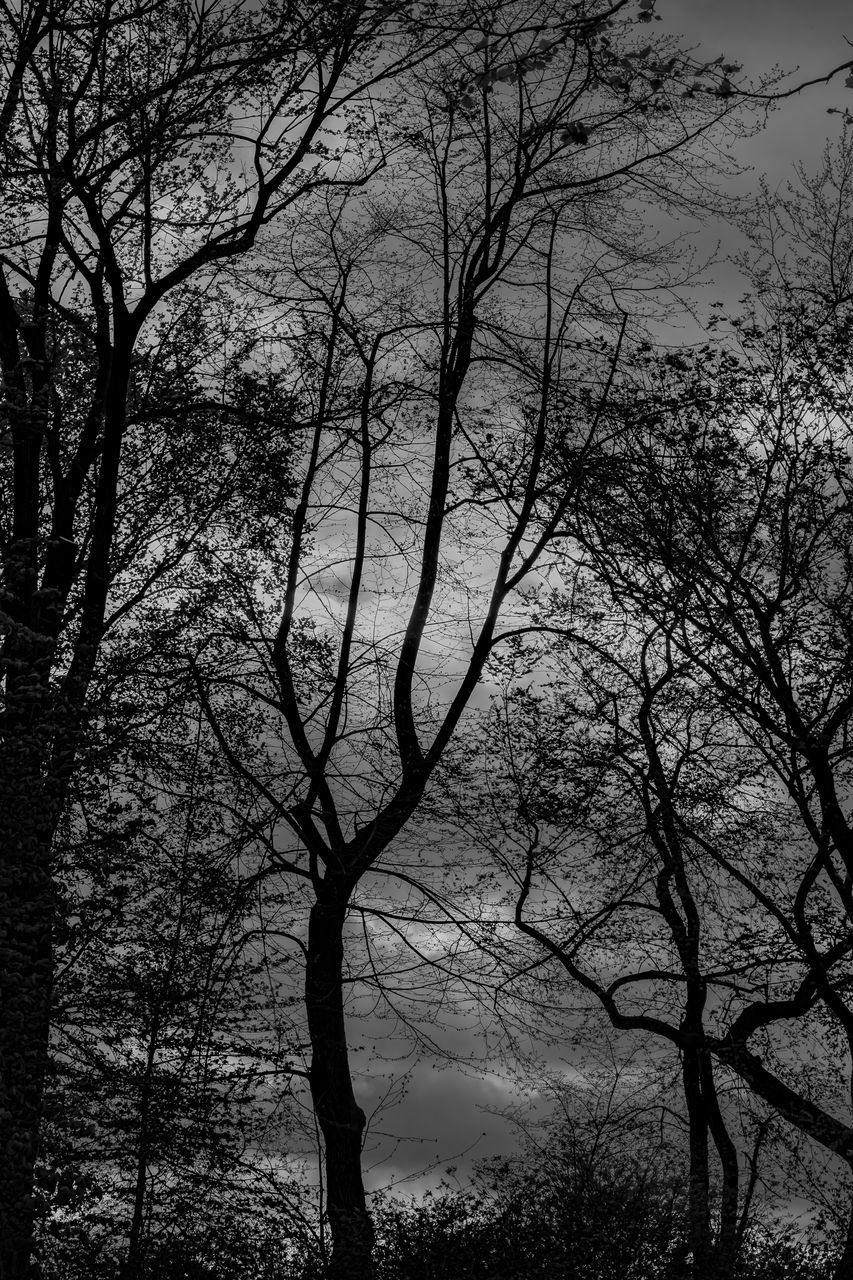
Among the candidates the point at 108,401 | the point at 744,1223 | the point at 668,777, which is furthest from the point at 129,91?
the point at 744,1223

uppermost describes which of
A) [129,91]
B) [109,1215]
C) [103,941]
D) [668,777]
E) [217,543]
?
[129,91]

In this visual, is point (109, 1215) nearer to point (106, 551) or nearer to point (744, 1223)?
point (106, 551)

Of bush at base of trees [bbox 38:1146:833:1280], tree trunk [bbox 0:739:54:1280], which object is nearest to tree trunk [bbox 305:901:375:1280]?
bush at base of trees [bbox 38:1146:833:1280]

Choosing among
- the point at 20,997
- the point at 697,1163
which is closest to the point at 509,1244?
the point at 697,1163

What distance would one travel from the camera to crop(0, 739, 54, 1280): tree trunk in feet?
28.1

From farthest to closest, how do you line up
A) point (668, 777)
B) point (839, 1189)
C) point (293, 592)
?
point (839, 1189) < point (668, 777) < point (293, 592)

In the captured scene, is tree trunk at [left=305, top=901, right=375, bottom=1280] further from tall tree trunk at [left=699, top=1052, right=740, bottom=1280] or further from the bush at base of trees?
tall tree trunk at [left=699, top=1052, right=740, bottom=1280]

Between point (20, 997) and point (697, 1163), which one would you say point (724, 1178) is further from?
point (20, 997)

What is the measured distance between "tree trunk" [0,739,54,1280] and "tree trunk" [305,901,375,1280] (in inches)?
127

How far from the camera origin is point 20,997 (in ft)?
28.3

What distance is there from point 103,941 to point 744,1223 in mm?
9554

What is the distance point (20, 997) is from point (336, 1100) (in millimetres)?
4831

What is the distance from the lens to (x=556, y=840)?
14469mm

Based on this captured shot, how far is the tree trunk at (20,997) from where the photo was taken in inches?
337
